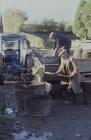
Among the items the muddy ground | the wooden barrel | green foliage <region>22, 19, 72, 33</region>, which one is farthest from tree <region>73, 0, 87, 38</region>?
the wooden barrel

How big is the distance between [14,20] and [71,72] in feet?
136

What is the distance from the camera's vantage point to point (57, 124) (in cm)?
950

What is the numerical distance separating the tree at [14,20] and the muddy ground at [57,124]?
121 feet

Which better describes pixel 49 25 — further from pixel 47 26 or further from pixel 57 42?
pixel 57 42

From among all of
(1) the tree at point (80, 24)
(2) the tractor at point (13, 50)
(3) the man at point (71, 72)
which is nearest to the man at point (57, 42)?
(3) the man at point (71, 72)

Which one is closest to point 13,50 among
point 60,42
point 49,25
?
Result: point 60,42

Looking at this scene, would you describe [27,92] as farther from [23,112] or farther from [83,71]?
[83,71]

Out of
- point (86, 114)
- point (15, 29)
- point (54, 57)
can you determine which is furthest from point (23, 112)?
point (15, 29)

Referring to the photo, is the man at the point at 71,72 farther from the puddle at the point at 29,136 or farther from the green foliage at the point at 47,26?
the green foliage at the point at 47,26

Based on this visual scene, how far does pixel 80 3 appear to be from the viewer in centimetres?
3812

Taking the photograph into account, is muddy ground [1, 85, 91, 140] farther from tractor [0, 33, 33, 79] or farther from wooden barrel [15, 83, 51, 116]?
tractor [0, 33, 33, 79]

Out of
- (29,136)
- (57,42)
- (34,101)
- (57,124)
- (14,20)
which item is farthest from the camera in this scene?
(14,20)

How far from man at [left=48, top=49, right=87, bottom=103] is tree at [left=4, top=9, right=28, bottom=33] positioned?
36.0 meters

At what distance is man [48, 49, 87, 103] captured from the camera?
446 inches
